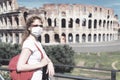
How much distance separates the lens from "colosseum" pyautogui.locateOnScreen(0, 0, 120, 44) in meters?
78.9

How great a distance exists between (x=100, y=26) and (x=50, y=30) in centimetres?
2224

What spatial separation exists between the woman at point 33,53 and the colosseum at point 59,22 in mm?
71106

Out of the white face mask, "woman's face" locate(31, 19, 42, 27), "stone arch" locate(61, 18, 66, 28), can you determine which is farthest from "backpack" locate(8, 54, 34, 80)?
"stone arch" locate(61, 18, 66, 28)

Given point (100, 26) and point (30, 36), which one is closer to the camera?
point (30, 36)

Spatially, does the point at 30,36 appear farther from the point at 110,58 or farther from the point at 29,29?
the point at 110,58

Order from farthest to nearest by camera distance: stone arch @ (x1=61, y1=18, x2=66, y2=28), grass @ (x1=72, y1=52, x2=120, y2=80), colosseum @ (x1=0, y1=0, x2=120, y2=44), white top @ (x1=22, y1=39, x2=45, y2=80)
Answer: stone arch @ (x1=61, y1=18, x2=66, y2=28), colosseum @ (x1=0, y1=0, x2=120, y2=44), grass @ (x1=72, y1=52, x2=120, y2=80), white top @ (x1=22, y1=39, x2=45, y2=80)

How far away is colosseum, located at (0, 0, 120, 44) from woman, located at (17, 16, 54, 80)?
71.1 meters

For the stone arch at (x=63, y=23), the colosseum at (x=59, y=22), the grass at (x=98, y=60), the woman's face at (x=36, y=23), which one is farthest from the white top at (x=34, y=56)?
the stone arch at (x=63, y=23)

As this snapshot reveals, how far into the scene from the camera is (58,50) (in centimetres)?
4759

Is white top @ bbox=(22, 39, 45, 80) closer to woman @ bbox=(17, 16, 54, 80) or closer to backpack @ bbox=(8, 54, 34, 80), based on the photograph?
woman @ bbox=(17, 16, 54, 80)

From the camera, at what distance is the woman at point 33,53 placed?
501 centimetres

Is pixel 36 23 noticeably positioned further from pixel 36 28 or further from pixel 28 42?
pixel 28 42

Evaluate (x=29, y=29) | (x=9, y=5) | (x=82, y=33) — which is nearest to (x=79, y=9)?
(x=82, y=33)

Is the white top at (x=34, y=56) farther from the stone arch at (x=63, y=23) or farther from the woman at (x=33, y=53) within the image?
the stone arch at (x=63, y=23)
